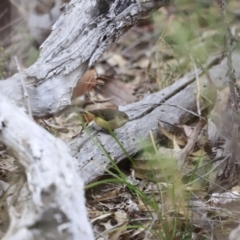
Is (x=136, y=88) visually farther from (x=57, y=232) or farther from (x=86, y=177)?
(x=57, y=232)

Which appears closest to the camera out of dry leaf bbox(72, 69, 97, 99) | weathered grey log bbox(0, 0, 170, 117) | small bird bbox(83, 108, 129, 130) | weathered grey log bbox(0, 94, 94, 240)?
weathered grey log bbox(0, 94, 94, 240)

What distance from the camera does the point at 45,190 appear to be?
118 centimetres

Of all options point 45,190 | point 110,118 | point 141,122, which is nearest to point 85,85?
point 141,122

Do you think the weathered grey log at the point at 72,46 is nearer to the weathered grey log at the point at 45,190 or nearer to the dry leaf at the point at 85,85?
the weathered grey log at the point at 45,190

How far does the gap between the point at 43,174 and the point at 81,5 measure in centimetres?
93

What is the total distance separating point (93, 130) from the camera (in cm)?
200

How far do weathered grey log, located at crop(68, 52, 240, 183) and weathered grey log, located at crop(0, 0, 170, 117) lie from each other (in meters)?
0.18

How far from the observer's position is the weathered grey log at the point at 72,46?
1.81 m

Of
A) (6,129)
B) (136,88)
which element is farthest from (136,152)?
(136,88)

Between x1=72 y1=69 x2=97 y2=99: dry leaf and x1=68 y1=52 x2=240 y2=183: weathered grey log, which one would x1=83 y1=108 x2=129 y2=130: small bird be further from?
x1=72 y1=69 x2=97 y2=99: dry leaf

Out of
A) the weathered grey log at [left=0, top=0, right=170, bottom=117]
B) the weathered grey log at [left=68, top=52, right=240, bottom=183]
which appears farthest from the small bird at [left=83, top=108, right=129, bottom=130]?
the weathered grey log at [left=0, top=0, right=170, bottom=117]

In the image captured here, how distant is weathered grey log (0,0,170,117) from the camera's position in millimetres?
1813

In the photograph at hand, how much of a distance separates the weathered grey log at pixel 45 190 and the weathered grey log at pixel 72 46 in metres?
0.50

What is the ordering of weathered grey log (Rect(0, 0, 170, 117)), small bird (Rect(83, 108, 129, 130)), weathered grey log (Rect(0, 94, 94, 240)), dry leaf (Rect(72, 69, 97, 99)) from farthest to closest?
dry leaf (Rect(72, 69, 97, 99))
small bird (Rect(83, 108, 129, 130))
weathered grey log (Rect(0, 0, 170, 117))
weathered grey log (Rect(0, 94, 94, 240))
